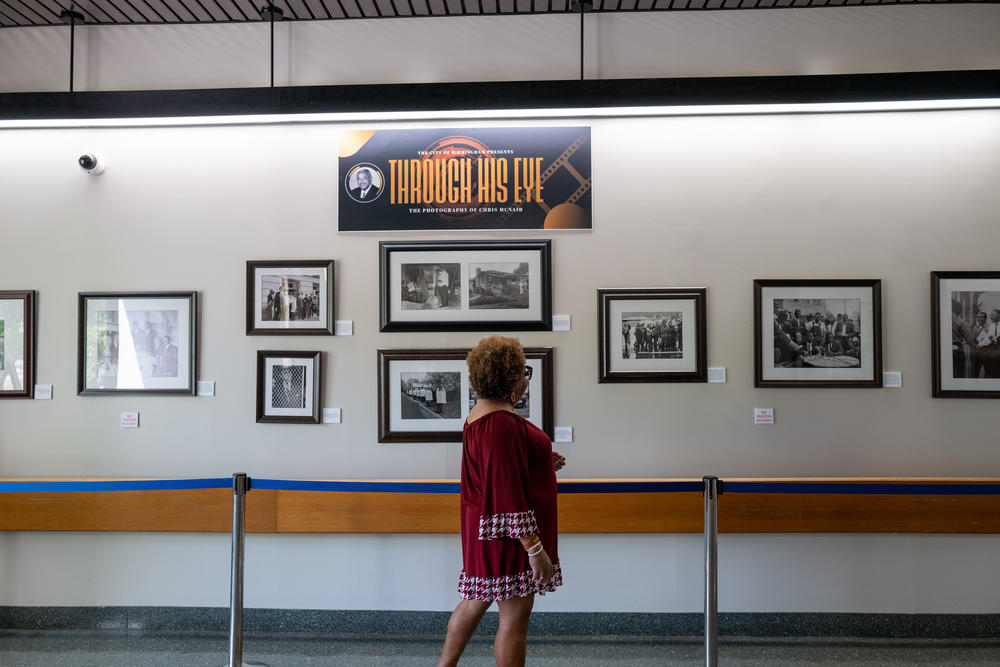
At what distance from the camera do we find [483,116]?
436cm

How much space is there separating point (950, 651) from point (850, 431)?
1.50 meters

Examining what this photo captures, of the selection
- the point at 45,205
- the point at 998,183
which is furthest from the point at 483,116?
the point at 998,183

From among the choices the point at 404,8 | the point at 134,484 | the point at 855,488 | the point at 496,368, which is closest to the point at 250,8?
the point at 404,8

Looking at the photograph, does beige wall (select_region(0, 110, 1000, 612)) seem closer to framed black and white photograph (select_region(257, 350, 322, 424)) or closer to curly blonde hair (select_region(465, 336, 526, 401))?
framed black and white photograph (select_region(257, 350, 322, 424))

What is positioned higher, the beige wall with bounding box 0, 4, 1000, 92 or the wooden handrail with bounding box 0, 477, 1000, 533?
the beige wall with bounding box 0, 4, 1000, 92

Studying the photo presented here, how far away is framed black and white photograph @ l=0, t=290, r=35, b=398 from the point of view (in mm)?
4508

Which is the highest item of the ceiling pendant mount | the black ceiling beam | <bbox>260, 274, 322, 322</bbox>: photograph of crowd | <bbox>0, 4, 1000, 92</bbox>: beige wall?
the ceiling pendant mount

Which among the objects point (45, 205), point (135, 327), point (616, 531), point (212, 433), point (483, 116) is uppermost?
point (483, 116)

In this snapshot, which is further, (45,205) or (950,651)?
(45,205)

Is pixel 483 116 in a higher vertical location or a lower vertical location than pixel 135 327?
higher

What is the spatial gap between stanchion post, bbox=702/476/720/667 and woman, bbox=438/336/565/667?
3.52 feet

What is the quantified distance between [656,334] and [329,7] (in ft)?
10.6

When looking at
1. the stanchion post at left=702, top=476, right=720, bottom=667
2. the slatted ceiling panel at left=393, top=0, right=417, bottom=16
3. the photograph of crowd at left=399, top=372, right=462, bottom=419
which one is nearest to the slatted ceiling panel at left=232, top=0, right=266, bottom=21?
the slatted ceiling panel at left=393, top=0, right=417, bottom=16

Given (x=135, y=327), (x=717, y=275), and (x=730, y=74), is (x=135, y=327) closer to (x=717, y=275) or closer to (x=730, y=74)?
(x=717, y=275)
